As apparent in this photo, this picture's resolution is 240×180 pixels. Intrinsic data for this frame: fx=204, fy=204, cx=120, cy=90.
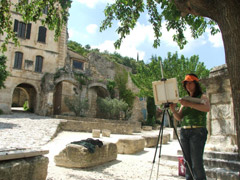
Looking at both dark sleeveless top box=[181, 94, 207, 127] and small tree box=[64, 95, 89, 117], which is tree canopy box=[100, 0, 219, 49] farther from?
small tree box=[64, 95, 89, 117]

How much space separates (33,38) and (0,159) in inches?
864

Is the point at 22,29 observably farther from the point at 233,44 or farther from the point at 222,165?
the point at 233,44

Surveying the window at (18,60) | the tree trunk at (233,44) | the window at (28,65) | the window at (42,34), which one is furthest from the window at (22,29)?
the tree trunk at (233,44)

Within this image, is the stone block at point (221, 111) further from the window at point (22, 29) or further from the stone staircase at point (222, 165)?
the window at point (22, 29)

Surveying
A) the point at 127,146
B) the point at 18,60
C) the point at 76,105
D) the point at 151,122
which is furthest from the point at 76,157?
the point at 151,122

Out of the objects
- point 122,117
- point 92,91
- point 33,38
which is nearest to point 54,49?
point 33,38

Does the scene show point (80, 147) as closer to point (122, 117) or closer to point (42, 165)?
point (42, 165)

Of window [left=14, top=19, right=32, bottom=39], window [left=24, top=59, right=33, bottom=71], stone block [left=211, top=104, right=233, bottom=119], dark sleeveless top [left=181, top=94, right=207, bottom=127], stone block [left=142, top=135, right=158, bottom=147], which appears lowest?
→ stone block [left=142, top=135, right=158, bottom=147]

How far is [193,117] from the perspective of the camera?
305cm

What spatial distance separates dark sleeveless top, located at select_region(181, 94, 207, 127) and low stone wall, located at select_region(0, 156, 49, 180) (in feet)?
7.99

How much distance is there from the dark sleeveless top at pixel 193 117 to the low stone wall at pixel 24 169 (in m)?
2.44

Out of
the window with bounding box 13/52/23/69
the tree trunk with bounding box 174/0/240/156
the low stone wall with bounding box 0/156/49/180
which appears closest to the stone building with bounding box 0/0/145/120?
the window with bounding box 13/52/23/69

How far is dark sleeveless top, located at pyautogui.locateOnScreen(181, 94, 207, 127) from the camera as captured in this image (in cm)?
301

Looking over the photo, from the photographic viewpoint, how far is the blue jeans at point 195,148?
2805mm
